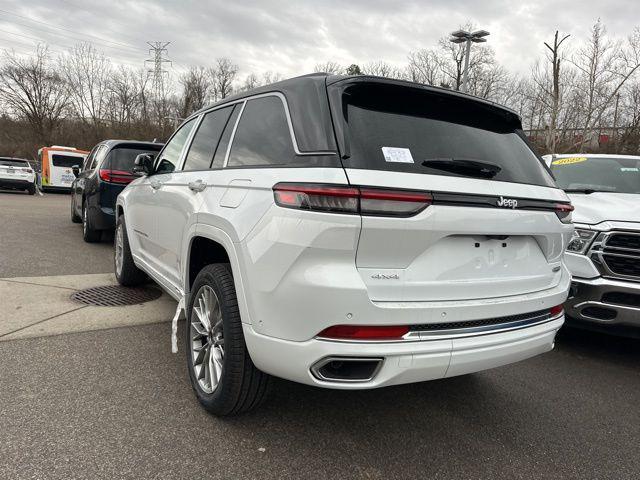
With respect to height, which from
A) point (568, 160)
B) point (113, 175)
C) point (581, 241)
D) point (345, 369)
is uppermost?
point (568, 160)

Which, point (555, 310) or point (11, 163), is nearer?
point (555, 310)

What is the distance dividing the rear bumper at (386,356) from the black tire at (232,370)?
14 cm

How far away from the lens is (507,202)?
2.36 m

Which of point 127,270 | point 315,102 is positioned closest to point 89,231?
point 127,270

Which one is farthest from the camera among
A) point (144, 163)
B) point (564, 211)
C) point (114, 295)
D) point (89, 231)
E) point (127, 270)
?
point (89, 231)

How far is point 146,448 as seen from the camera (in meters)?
2.33

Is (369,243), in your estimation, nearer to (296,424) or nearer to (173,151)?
(296,424)

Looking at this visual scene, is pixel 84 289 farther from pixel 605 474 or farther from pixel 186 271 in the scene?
pixel 605 474

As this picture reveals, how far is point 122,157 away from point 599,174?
6565 millimetres

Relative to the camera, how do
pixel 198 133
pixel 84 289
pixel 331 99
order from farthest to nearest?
pixel 84 289
pixel 198 133
pixel 331 99

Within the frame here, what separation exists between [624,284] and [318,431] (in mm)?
2725

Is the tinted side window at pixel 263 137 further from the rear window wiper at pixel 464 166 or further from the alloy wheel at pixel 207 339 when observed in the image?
the alloy wheel at pixel 207 339

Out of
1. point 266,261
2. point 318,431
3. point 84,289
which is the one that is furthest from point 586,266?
point 84,289

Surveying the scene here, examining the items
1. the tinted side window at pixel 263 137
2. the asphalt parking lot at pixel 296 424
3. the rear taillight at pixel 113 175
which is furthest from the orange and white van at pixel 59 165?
the tinted side window at pixel 263 137
